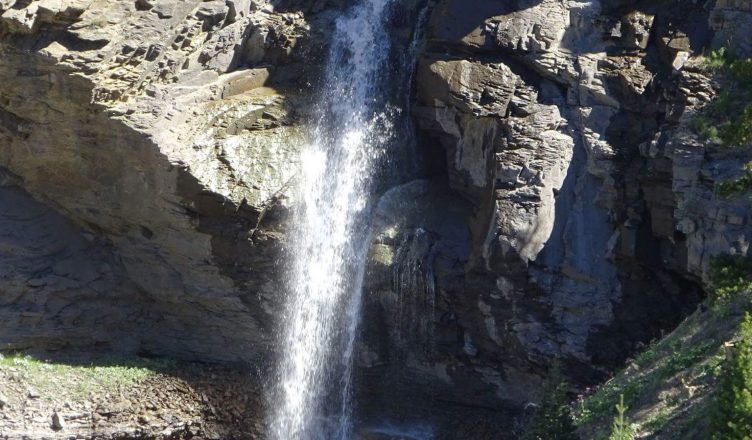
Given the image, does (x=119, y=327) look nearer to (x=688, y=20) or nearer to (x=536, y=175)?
(x=536, y=175)

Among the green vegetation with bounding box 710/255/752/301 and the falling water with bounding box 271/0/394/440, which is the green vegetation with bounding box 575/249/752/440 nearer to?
the green vegetation with bounding box 710/255/752/301

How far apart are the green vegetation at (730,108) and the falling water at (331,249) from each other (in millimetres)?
6506

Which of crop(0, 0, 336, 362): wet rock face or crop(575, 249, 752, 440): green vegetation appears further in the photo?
crop(0, 0, 336, 362): wet rock face

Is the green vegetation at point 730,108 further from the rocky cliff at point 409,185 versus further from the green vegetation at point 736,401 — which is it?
the green vegetation at point 736,401

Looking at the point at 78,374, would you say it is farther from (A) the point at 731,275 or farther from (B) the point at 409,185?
(A) the point at 731,275

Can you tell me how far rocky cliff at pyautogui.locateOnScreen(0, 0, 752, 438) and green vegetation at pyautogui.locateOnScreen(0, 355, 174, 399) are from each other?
1.77 feet

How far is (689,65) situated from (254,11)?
8.62 metres

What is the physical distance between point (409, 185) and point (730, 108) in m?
7.33

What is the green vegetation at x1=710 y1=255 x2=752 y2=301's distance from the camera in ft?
44.7

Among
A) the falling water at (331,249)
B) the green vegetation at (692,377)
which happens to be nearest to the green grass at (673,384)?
the green vegetation at (692,377)

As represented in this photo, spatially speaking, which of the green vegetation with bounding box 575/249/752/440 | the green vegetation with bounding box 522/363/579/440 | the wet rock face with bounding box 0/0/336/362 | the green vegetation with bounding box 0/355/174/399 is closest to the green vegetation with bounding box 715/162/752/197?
the green vegetation with bounding box 575/249/752/440

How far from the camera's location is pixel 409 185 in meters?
21.1

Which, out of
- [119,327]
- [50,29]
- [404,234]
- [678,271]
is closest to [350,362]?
[404,234]

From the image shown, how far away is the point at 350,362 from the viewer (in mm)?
21000
